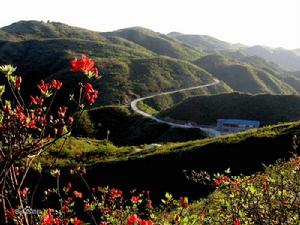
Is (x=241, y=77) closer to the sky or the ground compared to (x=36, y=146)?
closer to the ground

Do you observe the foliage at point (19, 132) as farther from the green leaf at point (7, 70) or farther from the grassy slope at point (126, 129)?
the grassy slope at point (126, 129)

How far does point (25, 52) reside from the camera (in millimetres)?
186125

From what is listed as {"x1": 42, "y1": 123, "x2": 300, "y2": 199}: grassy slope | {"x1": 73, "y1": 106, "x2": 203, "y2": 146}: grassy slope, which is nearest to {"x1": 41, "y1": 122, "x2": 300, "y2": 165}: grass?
{"x1": 42, "y1": 123, "x2": 300, "y2": 199}: grassy slope

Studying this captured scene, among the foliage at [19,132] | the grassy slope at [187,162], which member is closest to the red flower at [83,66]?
the foliage at [19,132]

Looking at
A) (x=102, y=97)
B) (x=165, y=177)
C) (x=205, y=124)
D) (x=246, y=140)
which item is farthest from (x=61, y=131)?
(x=102, y=97)

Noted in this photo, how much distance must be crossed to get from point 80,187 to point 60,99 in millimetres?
96578

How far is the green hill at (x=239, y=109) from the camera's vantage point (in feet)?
313

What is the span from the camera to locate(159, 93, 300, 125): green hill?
95.5 meters

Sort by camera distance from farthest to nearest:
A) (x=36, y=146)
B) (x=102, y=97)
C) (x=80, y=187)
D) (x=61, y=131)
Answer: (x=102, y=97) → (x=80, y=187) → (x=61, y=131) → (x=36, y=146)

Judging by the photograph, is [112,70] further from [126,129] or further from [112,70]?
[126,129]

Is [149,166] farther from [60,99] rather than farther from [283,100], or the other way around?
[60,99]

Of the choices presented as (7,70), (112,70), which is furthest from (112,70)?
(7,70)

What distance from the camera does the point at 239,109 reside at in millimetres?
99750

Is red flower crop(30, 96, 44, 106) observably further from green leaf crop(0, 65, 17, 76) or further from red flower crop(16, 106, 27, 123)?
green leaf crop(0, 65, 17, 76)
